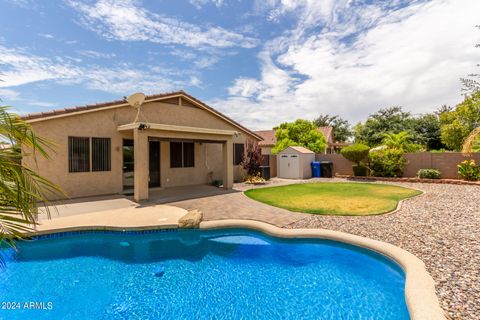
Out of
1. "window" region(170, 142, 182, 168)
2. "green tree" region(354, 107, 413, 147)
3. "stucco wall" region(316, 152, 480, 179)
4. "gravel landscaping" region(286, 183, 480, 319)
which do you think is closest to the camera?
"gravel landscaping" region(286, 183, 480, 319)

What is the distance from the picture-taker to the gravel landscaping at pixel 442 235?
4.36 metres

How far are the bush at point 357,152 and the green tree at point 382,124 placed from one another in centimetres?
1888

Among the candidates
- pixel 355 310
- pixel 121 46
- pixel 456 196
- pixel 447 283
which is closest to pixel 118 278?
pixel 355 310

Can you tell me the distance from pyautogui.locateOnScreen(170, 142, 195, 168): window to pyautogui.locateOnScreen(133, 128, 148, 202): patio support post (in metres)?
4.33

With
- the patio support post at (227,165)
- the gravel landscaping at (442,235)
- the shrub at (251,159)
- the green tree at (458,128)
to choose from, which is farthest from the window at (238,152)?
the green tree at (458,128)

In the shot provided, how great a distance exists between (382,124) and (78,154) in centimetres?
4239

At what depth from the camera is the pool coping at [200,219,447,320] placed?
396 centimetres

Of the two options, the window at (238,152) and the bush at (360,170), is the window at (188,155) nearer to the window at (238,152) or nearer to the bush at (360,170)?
the window at (238,152)

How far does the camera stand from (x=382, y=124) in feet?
130

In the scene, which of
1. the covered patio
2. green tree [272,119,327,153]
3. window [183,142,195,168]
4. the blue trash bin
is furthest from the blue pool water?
green tree [272,119,327,153]

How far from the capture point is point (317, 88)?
24.4 metres

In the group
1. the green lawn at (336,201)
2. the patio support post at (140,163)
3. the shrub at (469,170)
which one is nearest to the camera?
the green lawn at (336,201)

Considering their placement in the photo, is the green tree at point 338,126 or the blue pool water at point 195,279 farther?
the green tree at point 338,126

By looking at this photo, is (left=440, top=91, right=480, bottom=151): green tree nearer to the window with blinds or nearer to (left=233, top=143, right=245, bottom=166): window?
(left=233, top=143, right=245, bottom=166): window
